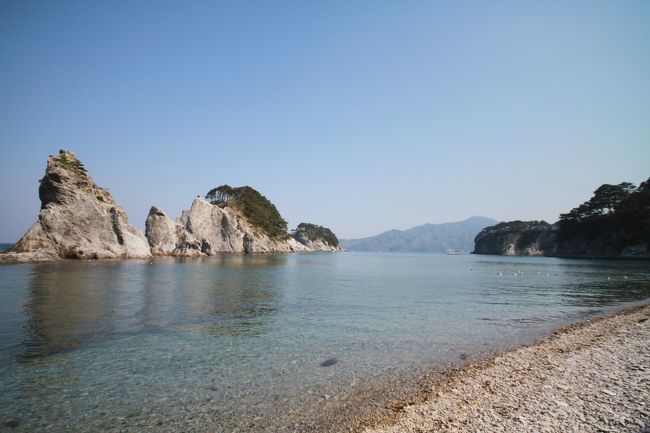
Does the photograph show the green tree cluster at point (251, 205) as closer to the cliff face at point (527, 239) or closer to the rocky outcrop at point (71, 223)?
the rocky outcrop at point (71, 223)

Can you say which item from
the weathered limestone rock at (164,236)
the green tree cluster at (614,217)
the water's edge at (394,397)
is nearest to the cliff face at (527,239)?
the green tree cluster at (614,217)

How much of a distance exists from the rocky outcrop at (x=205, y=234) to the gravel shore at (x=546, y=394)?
83.9 m

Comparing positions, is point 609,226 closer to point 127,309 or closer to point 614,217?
point 614,217

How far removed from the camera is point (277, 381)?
9.80 metres

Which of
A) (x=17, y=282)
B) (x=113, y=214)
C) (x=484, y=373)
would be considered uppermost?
(x=113, y=214)

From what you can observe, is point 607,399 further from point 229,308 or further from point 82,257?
point 82,257

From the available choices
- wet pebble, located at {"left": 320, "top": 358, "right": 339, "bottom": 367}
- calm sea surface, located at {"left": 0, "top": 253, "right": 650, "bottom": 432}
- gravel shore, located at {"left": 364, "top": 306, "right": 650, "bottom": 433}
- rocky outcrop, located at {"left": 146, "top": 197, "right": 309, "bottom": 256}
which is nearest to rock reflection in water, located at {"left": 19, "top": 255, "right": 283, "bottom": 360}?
calm sea surface, located at {"left": 0, "top": 253, "right": 650, "bottom": 432}

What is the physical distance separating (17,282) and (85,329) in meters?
19.9

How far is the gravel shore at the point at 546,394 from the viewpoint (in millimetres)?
6844

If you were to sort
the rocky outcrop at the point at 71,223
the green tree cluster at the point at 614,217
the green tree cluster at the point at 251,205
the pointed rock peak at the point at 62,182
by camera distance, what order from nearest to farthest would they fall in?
the rocky outcrop at the point at 71,223 < the pointed rock peak at the point at 62,182 < the green tree cluster at the point at 614,217 < the green tree cluster at the point at 251,205

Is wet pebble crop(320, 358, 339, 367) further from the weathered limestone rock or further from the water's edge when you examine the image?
the weathered limestone rock

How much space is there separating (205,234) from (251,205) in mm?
40888

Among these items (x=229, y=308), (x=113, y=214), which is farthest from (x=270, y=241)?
(x=229, y=308)

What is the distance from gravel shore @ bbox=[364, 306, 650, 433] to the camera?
6844mm
